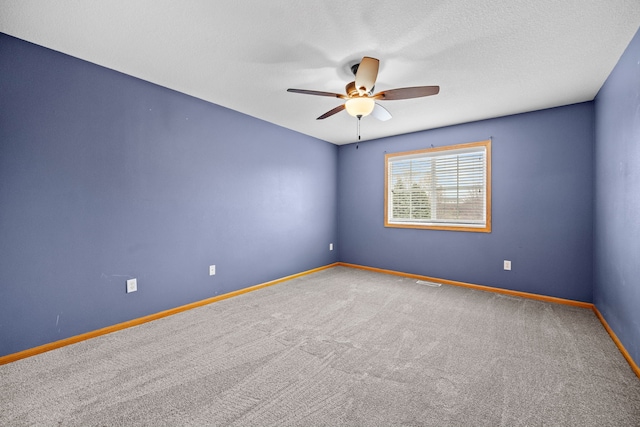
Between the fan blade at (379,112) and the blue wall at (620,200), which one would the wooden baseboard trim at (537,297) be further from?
the fan blade at (379,112)

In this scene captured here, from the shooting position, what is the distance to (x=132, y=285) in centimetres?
260

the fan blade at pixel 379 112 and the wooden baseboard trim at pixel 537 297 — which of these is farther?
the fan blade at pixel 379 112

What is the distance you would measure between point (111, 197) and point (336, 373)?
2480mm

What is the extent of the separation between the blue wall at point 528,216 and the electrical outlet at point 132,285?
3673 mm

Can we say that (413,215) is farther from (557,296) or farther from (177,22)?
(177,22)

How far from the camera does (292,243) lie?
4.40m

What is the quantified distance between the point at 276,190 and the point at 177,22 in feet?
8.20

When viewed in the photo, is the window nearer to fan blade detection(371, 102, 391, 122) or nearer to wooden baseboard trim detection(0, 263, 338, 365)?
fan blade detection(371, 102, 391, 122)

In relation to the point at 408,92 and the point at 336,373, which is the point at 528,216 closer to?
the point at 408,92

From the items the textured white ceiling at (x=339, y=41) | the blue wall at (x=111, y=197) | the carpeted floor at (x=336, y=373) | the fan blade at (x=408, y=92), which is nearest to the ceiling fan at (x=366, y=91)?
the fan blade at (x=408, y=92)

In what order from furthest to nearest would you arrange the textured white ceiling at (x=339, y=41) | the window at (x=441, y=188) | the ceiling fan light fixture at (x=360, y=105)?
the window at (x=441, y=188), the ceiling fan light fixture at (x=360, y=105), the textured white ceiling at (x=339, y=41)

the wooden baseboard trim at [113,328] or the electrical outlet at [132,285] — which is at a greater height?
the electrical outlet at [132,285]

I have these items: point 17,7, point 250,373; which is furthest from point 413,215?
point 17,7

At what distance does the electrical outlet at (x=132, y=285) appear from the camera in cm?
258
